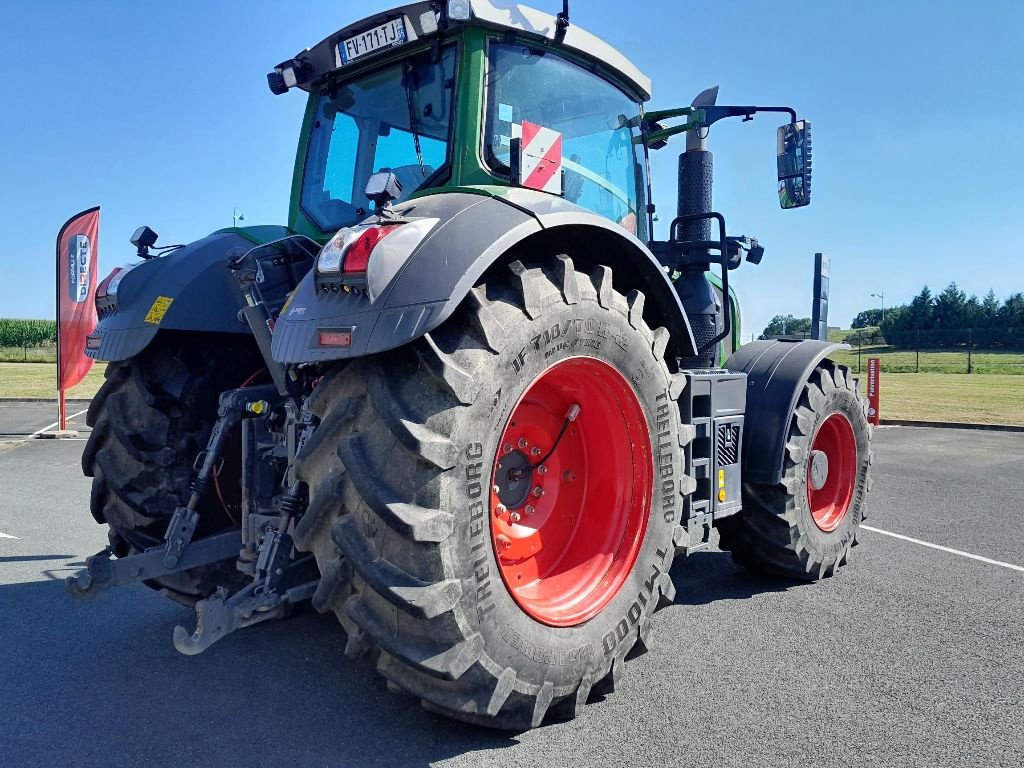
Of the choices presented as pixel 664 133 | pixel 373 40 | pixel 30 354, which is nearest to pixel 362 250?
pixel 373 40

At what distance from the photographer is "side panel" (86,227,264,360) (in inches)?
128

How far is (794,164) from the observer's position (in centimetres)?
414

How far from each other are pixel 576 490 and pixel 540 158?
1414mm

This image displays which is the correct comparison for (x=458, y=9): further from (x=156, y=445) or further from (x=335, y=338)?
(x=156, y=445)

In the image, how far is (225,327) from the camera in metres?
3.40

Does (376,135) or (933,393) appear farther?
(933,393)

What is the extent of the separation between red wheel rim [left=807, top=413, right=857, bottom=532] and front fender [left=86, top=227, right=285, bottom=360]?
3623mm

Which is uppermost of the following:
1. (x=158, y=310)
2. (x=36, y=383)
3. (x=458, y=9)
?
(x=458, y=9)

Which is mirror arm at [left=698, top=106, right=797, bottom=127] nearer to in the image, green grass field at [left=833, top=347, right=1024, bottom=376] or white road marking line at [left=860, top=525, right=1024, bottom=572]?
white road marking line at [left=860, top=525, right=1024, bottom=572]

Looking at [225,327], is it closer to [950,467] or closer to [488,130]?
[488,130]

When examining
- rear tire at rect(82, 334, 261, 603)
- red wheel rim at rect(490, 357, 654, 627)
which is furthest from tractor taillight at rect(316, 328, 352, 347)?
rear tire at rect(82, 334, 261, 603)

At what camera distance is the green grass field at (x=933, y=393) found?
16.3 metres

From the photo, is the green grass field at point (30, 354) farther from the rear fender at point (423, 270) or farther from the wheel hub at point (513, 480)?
the rear fender at point (423, 270)

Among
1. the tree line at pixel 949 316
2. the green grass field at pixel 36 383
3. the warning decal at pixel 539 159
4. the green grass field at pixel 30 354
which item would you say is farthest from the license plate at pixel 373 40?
the tree line at pixel 949 316
